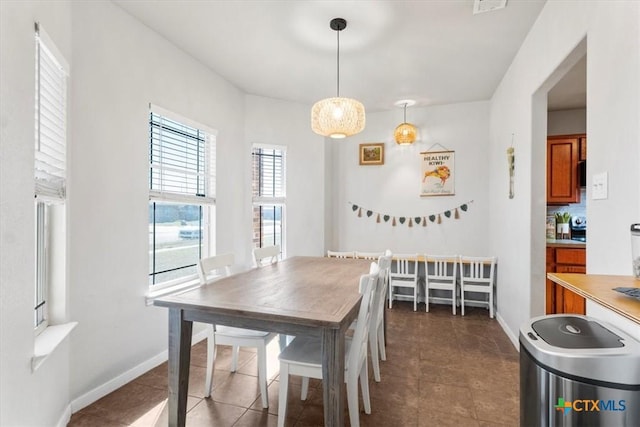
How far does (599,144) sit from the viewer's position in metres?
1.58

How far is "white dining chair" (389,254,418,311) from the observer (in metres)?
4.21

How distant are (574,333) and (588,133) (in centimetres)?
114

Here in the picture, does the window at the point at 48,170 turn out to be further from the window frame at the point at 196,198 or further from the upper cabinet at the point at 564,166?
the upper cabinet at the point at 564,166

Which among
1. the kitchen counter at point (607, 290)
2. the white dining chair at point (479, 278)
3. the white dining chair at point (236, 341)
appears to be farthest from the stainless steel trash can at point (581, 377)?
the white dining chair at point (479, 278)

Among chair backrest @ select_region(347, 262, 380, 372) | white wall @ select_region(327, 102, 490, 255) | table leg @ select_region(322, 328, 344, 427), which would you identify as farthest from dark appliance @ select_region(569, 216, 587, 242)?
table leg @ select_region(322, 328, 344, 427)

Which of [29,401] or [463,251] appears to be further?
[463,251]

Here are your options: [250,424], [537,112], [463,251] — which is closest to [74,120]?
[250,424]

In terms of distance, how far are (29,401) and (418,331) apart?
3.13 metres

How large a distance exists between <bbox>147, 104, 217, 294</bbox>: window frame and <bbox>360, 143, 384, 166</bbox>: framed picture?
2.25 meters

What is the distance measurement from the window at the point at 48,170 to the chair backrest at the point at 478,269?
395 centimetres

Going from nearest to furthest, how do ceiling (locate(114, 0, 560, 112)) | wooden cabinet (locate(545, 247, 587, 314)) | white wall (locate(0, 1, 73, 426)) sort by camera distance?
white wall (locate(0, 1, 73, 426)) < ceiling (locate(114, 0, 560, 112)) < wooden cabinet (locate(545, 247, 587, 314))

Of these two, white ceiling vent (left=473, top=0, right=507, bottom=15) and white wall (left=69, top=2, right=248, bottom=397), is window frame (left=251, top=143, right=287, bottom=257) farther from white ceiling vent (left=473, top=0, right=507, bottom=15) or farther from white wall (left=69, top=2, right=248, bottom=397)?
white ceiling vent (left=473, top=0, right=507, bottom=15)

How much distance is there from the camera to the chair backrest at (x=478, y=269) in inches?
153

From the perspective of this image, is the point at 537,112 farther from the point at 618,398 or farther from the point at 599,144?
the point at 618,398
